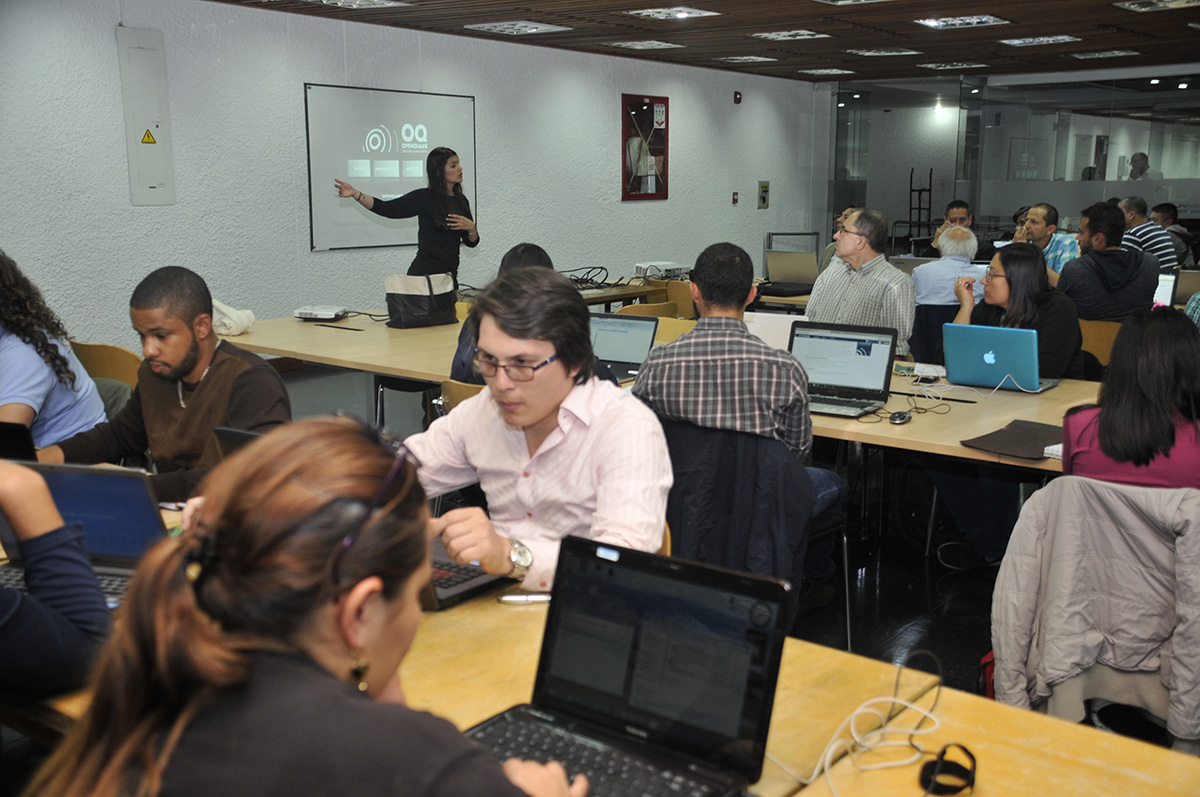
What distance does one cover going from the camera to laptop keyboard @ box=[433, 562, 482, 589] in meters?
1.83

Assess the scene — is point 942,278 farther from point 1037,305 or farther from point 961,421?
point 961,421

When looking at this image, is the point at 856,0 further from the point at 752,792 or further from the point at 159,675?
the point at 159,675

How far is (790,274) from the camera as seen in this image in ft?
27.0

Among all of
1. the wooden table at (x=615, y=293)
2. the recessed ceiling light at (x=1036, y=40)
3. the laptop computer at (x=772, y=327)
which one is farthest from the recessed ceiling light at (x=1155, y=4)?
the laptop computer at (x=772, y=327)

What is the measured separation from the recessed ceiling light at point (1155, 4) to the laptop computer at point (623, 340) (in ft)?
15.7

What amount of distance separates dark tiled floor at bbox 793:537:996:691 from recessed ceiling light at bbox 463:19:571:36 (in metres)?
5.31

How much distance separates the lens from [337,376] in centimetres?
797

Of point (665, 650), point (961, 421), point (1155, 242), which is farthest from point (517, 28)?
point (665, 650)

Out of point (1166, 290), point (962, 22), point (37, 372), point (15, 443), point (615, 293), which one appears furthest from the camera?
point (962, 22)

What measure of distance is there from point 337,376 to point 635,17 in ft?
11.7

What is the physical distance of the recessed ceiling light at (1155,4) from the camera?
22.7ft

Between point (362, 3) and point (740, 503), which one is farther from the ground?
point (362, 3)

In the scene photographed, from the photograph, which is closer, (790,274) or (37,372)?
(37,372)

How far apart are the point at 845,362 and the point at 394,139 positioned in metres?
5.30
